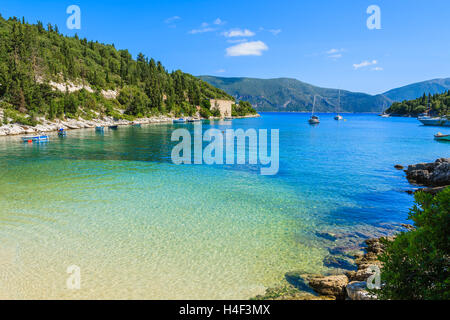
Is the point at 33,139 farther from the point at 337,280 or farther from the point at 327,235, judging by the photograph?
the point at 337,280

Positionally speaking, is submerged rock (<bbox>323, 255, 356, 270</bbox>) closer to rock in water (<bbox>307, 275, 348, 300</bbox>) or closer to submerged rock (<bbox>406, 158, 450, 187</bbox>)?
rock in water (<bbox>307, 275, 348, 300</bbox>)

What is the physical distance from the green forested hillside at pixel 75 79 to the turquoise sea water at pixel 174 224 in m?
50.3

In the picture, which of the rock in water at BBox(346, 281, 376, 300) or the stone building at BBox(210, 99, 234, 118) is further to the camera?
the stone building at BBox(210, 99, 234, 118)

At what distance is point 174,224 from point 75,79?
107895 mm

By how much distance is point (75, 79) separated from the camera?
330ft

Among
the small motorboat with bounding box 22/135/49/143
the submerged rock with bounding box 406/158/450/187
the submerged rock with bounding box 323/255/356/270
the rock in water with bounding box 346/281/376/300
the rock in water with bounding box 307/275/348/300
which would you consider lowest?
the submerged rock with bounding box 323/255/356/270

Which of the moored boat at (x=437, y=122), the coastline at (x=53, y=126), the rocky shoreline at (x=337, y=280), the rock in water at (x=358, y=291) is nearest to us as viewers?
the rock in water at (x=358, y=291)

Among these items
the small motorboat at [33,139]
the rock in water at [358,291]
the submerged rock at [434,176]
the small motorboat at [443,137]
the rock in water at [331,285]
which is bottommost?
the rock in water at [331,285]

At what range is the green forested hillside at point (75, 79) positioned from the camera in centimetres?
6600

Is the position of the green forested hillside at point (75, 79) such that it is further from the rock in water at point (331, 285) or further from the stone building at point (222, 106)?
the rock in water at point (331, 285)

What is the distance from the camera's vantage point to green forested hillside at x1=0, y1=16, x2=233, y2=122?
2598 inches

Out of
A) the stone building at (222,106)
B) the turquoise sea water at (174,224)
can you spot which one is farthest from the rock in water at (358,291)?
the stone building at (222,106)

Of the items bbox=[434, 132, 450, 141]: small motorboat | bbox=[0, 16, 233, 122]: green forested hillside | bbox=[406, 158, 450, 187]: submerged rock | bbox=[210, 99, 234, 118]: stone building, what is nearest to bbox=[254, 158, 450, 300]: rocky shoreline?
bbox=[406, 158, 450, 187]: submerged rock

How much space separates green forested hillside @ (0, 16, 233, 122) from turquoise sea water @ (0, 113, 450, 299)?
1980 inches
